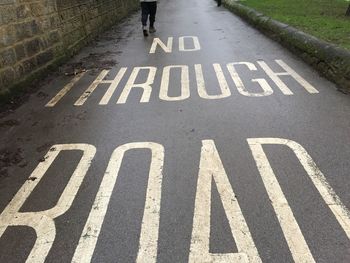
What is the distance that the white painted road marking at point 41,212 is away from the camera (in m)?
2.98

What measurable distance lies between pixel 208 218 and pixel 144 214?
51 centimetres

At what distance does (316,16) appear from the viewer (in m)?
12.1

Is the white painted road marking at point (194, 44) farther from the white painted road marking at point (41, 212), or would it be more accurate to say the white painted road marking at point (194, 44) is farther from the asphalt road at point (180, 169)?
the white painted road marking at point (41, 212)

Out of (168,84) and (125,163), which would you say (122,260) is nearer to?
(125,163)

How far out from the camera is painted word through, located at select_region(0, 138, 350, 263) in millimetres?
2854

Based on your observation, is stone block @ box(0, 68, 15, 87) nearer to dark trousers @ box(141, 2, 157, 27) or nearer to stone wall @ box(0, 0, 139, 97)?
stone wall @ box(0, 0, 139, 97)

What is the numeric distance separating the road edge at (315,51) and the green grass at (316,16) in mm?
A: 315

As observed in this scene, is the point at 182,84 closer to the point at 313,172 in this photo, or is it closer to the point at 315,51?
the point at 315,51

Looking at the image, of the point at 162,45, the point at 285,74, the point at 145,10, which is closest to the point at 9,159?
the point at 285,74

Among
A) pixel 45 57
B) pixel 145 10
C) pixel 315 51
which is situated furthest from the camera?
pixel 145 10

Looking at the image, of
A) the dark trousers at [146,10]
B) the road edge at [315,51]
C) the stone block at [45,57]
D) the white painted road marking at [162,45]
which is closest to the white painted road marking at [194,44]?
the white painted road marking at [162,45]

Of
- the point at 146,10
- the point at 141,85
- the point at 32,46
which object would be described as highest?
the point at 32,46

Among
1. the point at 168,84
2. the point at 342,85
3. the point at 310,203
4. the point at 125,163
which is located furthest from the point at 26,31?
the point at 310,203

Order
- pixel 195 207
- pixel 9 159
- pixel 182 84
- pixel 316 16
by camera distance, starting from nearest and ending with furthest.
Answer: pixel 195 207
pixel 9 159
pixel 182 84
pixel 316 16
